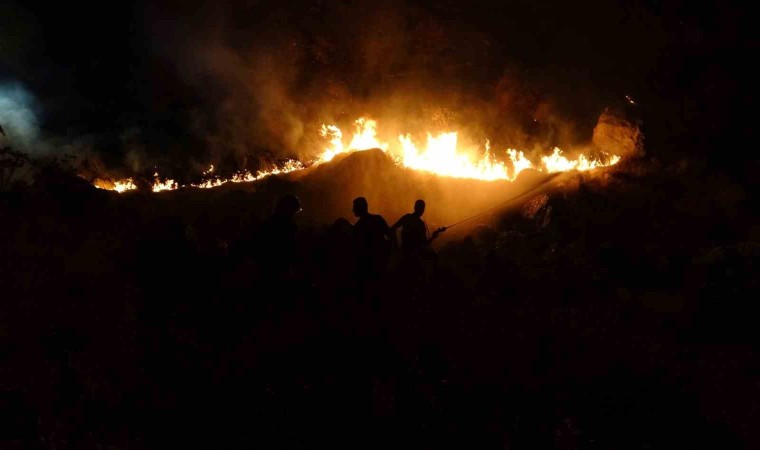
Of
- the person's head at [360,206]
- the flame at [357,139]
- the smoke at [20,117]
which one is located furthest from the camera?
the smoke at [20,117]

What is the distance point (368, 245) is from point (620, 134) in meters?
12.8

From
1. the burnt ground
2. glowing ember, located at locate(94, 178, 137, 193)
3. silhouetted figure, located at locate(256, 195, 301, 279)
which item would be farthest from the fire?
silhouetted figure, located at locate(256, 195, 301, 279)

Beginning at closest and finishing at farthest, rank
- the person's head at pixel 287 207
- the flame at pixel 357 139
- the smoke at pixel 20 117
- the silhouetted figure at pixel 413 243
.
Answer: the person's head at pixel 287 207, the silhouetted figure at pixel 413 243, the flame at pixel 357 139, the smoke at pixel 20 117

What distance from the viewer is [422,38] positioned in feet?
76.9

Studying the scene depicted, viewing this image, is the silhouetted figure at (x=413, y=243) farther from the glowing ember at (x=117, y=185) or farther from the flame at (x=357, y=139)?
the glowing ember at (x=117, y=185)

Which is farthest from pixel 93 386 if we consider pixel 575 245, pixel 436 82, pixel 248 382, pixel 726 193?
pixel 436 82

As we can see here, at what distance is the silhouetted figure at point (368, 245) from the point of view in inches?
344

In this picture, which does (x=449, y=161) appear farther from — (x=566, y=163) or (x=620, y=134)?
(x=620, y=134)

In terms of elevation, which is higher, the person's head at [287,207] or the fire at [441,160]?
the fire at [441,160]

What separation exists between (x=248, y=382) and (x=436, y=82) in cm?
1992

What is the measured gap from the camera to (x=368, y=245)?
8.80 metres

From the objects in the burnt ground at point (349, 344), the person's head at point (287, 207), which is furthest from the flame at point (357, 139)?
the person's head at point (287, 207)

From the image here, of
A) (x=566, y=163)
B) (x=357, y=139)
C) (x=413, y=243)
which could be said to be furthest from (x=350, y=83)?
(x=413, y=243)

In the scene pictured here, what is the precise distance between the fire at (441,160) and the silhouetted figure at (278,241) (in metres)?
Answer: 10.9
